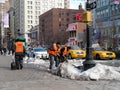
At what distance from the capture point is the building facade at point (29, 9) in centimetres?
17000

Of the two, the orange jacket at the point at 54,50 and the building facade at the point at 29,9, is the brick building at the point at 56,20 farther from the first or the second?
the orange jacket at the point at 54,50

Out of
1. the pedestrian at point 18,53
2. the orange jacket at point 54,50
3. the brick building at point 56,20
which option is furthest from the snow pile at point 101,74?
the brick building at point 56,20

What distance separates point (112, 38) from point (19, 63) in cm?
5648

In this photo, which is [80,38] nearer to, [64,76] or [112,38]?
[112,38]

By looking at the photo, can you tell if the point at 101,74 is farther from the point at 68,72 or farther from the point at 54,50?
the point at 54,50

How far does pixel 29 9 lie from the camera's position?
180m

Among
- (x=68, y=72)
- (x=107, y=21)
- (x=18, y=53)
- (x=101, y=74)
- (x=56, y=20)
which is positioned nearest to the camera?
(x=101, y=74)

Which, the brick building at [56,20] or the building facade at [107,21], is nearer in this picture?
the building facade at [107,21]

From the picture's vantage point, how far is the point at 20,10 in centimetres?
17850

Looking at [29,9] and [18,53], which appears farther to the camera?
[29,9]

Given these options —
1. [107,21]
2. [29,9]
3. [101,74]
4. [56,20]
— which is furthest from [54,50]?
[29,9]

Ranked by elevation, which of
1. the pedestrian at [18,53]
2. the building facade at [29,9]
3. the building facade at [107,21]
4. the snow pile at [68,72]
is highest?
the building facade at [29,9]

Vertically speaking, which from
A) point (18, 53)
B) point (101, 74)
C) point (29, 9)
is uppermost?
point (29, 9)

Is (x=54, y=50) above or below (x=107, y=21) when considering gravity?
below
